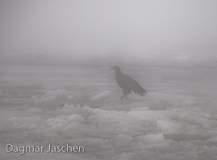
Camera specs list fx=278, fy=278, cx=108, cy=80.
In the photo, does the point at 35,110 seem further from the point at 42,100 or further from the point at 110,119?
the point at 110,119

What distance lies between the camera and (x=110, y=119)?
3.07 meters

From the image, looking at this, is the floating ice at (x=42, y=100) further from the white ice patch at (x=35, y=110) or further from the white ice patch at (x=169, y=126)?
the white ice patch at (x=169, y=126)

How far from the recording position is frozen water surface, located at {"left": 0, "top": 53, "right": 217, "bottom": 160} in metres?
2.35

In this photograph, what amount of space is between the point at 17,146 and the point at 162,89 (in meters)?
3.54

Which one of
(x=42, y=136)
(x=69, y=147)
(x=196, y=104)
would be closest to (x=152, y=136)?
(x=69, y=147)

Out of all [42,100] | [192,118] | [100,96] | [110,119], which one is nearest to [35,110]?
[42,100]

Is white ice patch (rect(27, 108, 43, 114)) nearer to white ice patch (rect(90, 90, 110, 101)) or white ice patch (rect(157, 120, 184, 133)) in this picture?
white ice patch (rect(90, 90, 110, 101))

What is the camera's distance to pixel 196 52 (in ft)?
30.2

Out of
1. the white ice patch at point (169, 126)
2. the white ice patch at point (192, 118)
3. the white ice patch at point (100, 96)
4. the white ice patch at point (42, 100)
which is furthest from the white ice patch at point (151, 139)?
the white ice patch at point (42, 100)

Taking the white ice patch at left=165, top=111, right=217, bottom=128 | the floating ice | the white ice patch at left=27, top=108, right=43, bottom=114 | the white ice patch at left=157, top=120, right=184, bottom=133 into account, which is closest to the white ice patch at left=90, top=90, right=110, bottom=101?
the floating ice

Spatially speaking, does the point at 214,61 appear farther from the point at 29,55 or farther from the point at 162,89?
the point at 29,55

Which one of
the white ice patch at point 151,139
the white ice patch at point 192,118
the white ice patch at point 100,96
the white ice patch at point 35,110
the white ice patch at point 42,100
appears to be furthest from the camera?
the white ice patch at point 100,96

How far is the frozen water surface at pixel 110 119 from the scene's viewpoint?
92.4 inches

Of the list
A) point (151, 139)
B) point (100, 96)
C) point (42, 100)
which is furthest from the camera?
point (100, 96)
